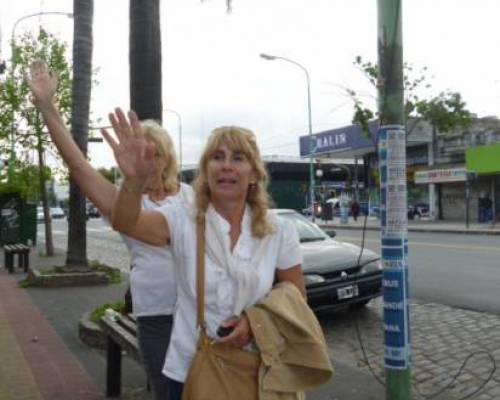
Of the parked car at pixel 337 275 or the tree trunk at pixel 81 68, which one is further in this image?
the tree trunk at pixel 81 68

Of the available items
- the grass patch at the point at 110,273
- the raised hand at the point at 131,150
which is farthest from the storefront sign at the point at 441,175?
the raised hand at the point at 131,150

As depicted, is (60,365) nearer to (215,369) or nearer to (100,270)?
(215,369)

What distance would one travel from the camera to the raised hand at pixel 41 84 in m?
2.72

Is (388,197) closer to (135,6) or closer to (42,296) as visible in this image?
(135,6)

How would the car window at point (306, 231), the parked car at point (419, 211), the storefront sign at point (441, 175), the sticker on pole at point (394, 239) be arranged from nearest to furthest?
the sticker on pole at point (394, 239) < the car window at point (306, 231) < the storefront sign at point (441, 175) < the parked car at point (419, 211)

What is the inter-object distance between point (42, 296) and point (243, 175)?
904 centimetres

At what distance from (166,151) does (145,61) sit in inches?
126

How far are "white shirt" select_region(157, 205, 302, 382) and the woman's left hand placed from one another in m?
0.05

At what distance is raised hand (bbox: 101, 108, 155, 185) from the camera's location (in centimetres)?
234

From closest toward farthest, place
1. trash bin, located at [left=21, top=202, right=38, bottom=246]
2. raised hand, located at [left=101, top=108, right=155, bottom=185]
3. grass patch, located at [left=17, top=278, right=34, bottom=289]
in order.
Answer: raised hand, located at [left=101, top=108, right=155, bottom=185], grass patch, located at [left=17, top=278, right=34, bottom=289], trash bin, located at [left=21, top=202, right=38, bottom=246]

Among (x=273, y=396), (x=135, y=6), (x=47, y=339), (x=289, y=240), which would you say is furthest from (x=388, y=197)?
(x=47, y=339)

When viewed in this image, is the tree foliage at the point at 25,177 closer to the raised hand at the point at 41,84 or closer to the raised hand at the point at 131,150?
the raised hand at the point at 41,84

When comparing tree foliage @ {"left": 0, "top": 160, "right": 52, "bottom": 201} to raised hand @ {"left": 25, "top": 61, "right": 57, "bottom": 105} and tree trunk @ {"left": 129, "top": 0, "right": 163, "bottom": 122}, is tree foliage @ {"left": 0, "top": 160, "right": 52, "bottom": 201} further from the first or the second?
raised hand @ {"left": 25, "top": 61, "right": 57, "bottom": 105}

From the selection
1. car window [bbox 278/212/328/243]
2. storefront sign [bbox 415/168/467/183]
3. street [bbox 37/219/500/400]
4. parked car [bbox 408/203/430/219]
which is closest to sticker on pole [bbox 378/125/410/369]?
street [bbox 37/219/500/400]
